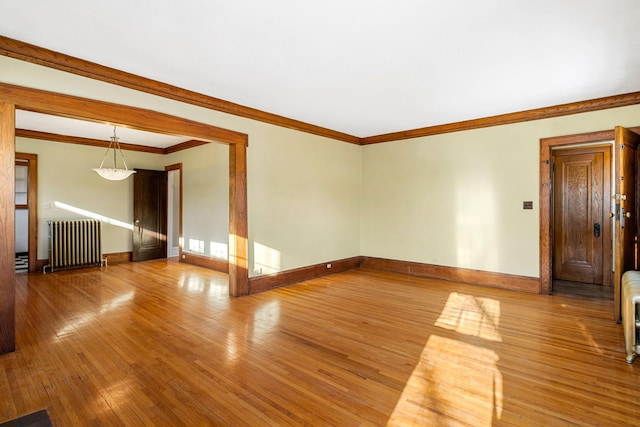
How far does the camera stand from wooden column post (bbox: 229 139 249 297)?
4.63m

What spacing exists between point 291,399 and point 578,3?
350cm

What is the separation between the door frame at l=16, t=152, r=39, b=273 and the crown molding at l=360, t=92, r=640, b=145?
23.0ft

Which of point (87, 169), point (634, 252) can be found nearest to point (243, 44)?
point (634, 252)

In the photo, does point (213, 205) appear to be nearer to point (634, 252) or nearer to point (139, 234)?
point (139, 234)

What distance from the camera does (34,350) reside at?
287cm

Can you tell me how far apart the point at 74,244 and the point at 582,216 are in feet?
31.9

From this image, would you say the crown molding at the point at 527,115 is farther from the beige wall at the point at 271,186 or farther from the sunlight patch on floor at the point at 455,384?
the sunlight patch on floor at the point at 455,384

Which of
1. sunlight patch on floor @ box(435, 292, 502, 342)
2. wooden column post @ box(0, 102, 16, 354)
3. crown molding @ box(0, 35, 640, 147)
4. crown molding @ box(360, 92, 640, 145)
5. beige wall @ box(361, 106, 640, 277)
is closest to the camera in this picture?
wooden column post @ box(0, 102, 16, 354)

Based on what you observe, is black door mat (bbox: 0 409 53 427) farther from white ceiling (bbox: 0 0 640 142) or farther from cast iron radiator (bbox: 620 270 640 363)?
cast iron radiator (bbox: 620 270 640 363)

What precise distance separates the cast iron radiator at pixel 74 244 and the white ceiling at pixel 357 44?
4777 mm

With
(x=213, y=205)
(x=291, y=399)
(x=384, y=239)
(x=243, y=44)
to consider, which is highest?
(x=243, y=44)

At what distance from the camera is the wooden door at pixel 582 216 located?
16.9 ft

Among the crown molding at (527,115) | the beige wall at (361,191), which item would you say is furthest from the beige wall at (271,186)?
the crown molding at (527,115)

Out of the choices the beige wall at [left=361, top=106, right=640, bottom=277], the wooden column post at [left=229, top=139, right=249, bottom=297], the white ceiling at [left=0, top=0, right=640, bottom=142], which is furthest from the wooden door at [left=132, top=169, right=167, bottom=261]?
the beige wall at [left=361, top=106, right=640, bottom=277]
